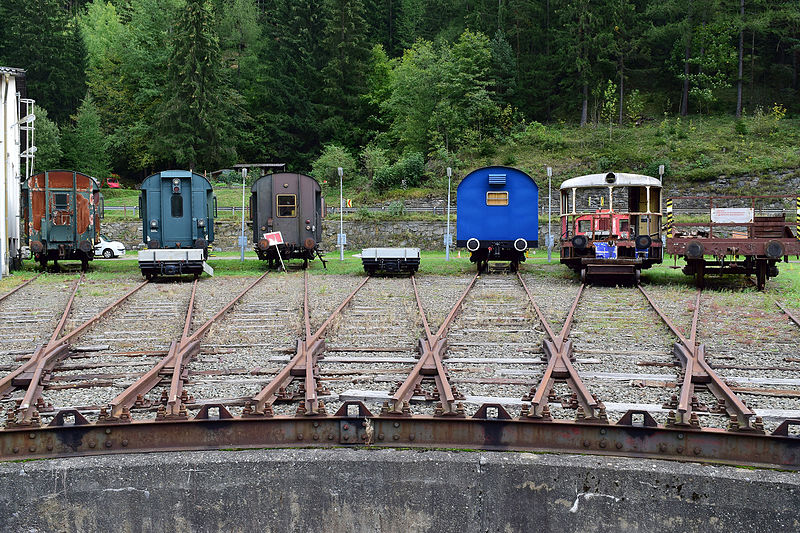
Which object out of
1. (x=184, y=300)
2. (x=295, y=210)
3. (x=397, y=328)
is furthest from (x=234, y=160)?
(x=397, y=328)

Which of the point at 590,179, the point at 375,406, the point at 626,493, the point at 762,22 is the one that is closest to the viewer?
the point at 626,493

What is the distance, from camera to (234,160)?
53375 millimetres

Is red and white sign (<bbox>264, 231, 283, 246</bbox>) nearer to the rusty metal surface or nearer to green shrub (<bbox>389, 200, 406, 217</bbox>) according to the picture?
green shrub (<bbox>389, 200, 406, 217</bbox>)

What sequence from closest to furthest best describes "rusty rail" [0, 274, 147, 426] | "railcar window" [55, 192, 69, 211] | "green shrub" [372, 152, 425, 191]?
"rusty rail" [0, 274, 147, 426], "railcar window" [55, 192, 69, 211], "green shrub" [372, 152, 425, 191]

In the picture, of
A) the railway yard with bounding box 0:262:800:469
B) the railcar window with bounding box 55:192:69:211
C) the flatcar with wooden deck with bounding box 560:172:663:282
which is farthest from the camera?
the railcar window with bounding box 55:192:69:211

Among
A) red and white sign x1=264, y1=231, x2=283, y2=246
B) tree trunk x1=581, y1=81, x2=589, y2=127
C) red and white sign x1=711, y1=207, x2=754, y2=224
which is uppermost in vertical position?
tree trunk x1=581, y1=81, x2=589, y2=127

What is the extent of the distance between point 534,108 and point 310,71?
681 inches

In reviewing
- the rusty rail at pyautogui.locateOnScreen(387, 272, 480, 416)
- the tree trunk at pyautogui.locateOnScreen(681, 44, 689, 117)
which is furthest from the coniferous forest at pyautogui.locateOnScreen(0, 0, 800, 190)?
the rusty rail at pyautogui.locateOnScreen(387, 272, 480, 416)

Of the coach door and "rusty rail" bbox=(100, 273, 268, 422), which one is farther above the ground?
the coach door

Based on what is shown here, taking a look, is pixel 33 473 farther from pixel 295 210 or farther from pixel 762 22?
pixel 762 22

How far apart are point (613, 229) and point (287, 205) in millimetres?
10117

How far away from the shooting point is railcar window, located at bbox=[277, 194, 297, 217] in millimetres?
22953

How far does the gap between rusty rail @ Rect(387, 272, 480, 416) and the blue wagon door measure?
13.0 m

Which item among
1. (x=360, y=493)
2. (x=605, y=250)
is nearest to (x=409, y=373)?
(x=360, y=493)
